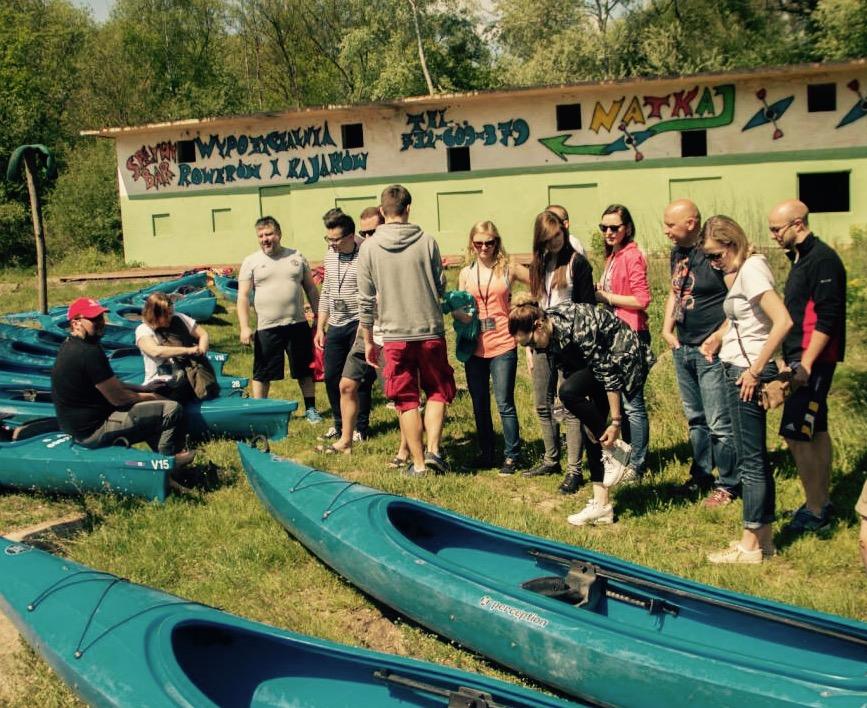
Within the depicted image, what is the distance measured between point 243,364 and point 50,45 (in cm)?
3874

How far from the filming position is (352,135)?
85.0ft

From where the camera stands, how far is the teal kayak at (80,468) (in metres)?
6.60

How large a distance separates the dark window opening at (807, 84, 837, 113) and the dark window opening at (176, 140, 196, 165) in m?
17.7

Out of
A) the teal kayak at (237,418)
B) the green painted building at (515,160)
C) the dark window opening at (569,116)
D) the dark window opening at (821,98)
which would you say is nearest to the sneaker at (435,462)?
the teal kayak at (237,418)

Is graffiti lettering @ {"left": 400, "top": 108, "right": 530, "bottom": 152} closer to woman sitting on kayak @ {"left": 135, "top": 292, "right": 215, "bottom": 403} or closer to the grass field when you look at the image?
the grass field

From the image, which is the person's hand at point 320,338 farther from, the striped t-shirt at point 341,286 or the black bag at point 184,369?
the black bag at point 184,369

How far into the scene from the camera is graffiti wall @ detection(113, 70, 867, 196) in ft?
74.5

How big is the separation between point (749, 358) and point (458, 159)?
20796 millimetres

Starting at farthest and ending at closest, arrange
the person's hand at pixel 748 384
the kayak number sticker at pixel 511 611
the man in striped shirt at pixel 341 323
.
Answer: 1. the man in striped shirt at pixel 341 323
2. the person's hand at pixel 748 384
3. the kayak number sticker at pixel 511 611

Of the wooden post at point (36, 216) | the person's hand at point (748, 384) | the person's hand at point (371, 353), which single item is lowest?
the person's hand at point (748, 384)

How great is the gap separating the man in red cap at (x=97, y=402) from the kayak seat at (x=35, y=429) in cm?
57

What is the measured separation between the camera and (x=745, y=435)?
5.17 meters

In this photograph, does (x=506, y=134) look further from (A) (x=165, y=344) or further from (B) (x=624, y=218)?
(B) (x=624, y=218)

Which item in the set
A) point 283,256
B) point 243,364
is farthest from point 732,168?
point 283,256
